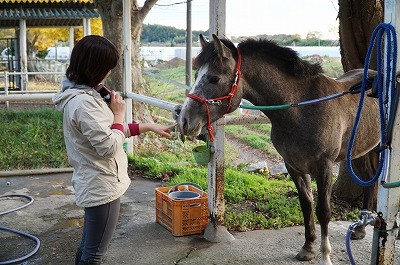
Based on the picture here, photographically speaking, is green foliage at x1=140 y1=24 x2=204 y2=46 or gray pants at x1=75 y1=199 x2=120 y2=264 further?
green foliage at x1=140 y1=24 x2=204 y2=46

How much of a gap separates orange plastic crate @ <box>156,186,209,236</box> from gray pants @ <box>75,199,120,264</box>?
1584mm

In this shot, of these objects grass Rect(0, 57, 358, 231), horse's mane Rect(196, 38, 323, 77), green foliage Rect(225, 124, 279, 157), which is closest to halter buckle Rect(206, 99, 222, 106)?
horse's mane Rect(196, 38, 323, 77)

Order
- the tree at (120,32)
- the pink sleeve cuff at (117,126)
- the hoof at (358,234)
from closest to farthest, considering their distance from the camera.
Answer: the pink sleeve cuff at (117,126), the hoof at (358,234), the tree at (120,32)

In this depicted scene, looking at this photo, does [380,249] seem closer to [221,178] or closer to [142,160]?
[221,178]

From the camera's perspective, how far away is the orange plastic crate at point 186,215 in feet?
14.7

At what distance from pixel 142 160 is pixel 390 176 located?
537 centimetres

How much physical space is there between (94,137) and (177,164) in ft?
17.1

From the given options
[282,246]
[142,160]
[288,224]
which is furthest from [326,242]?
[142,160]

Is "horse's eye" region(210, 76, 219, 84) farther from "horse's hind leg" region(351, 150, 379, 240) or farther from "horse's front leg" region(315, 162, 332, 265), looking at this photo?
"horse's hind leg" region(351, 150, 379, 240)

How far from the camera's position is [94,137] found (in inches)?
105

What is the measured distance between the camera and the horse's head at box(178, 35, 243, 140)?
355 centimetres

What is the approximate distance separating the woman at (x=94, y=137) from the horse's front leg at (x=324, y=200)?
1642 millimetres

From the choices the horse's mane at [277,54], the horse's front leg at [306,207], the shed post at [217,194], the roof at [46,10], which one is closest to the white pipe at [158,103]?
the shed post at [217,194]

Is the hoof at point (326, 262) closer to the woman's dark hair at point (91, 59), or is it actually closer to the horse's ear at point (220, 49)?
the horse's ear at point (220, 49)
